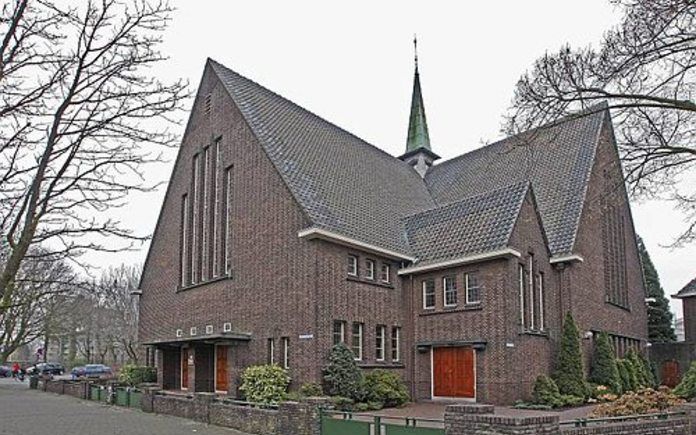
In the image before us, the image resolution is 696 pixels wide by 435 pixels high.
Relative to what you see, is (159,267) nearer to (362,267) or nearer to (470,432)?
(362,267)

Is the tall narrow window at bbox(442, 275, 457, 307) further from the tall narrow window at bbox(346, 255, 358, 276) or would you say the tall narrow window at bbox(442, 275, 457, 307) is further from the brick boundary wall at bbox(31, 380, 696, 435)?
the brick boundary wall at bbox(31, 380, 696, 435)

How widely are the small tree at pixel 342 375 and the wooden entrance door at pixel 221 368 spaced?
5.09 meters

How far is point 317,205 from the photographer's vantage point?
2239 cm

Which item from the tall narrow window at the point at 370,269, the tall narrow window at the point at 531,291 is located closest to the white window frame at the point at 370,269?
the tall narrow window at the point at 370,269

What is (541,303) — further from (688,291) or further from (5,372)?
(5,372)

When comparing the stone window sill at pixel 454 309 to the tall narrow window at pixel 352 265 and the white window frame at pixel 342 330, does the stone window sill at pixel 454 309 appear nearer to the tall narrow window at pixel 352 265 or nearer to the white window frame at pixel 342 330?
the tall narrow window at pixel 352 265

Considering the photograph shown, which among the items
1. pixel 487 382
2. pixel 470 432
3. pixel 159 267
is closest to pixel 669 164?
pixel 470 432

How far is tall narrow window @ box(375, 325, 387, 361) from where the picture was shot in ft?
75.5

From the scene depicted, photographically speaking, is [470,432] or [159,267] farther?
[159,267]

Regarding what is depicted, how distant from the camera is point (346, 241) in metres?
21.7

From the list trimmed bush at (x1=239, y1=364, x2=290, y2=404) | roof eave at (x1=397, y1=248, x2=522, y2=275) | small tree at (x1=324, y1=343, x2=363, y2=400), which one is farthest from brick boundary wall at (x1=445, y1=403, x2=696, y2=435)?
trimmed bush at (x1=239, y1=364, x2=290, y2=404)

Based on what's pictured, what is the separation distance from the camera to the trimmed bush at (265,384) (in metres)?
19.7

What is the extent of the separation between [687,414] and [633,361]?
524 inches

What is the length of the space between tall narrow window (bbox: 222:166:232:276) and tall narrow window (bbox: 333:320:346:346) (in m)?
5.01
